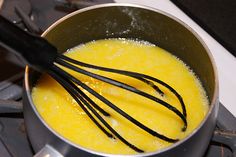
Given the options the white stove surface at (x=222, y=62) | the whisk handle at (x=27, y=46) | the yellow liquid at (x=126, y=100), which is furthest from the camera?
the white stove surface at (x=222, y=62)

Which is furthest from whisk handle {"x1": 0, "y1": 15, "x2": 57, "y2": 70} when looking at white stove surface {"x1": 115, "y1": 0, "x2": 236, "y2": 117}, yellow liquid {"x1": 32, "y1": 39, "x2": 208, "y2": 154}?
white stove surface {"x1": 115, "y1": 0, "x2": 236, "y2": 117}

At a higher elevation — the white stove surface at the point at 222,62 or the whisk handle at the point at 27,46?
the whisk handle at the point at 27,46

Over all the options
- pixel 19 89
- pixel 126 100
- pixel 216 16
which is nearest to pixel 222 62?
pixel 216 16

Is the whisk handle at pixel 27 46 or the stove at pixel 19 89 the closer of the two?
the whisk handle at pixel 27 46

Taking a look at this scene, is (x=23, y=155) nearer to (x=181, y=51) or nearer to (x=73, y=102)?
(x=73, y=102)

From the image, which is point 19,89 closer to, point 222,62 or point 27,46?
point 27,46

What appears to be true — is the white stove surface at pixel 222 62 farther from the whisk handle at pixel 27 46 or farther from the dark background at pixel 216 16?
the whisk handle at pixel 27 46

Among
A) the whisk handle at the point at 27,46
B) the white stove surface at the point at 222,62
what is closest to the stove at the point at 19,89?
the white stove surface at the point at 222,62
